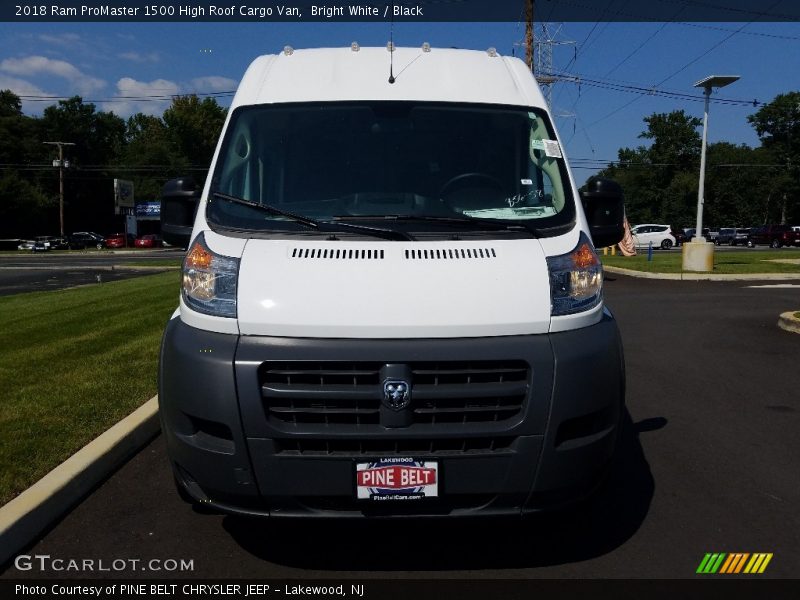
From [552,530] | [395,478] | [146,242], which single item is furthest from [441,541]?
[146,242]

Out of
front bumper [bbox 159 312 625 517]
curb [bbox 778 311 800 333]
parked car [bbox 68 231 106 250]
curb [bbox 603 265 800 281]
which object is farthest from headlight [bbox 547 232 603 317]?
parked car [bbox 68 231 106 250]

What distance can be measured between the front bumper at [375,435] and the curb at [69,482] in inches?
42.2

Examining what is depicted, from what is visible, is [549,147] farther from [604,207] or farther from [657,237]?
[657,237]

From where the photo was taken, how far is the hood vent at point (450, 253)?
3.42 meters

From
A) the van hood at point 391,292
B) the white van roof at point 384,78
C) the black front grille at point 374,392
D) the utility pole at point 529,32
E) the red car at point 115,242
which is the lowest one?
the red car at point 115,242

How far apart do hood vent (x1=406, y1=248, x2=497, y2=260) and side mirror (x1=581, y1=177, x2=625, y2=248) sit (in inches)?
46.5

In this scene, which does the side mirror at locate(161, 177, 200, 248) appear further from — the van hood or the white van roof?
the van hood

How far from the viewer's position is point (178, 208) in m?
4.41

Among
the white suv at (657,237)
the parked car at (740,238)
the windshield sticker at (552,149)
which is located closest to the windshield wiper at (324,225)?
the windshield sticker at (552,149)

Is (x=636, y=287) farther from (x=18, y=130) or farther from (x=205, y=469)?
(x=18, y=130)

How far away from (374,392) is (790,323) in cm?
959

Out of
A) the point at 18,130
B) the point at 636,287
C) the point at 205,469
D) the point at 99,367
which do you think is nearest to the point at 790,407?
the point at 205,469

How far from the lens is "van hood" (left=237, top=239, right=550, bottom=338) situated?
Result: 3164 millimetres

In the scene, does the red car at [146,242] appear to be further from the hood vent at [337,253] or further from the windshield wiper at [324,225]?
the hood vent at [337,253]
